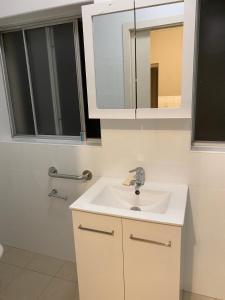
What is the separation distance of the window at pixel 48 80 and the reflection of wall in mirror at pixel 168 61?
23.8 inches

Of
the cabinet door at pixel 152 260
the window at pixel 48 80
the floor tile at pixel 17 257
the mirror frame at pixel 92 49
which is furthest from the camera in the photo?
the floor tile at pixel 17 257

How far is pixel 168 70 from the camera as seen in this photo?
143 centimetres

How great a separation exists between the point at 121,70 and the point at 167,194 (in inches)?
32.9

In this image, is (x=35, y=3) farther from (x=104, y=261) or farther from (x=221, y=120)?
(x=104, y=261)

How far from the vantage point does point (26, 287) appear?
187cm

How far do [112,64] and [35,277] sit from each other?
1770 millimetres

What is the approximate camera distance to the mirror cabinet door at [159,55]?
4.44 feet

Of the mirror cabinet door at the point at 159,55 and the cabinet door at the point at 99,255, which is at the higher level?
the mirror cabinet door at the point at 159,55

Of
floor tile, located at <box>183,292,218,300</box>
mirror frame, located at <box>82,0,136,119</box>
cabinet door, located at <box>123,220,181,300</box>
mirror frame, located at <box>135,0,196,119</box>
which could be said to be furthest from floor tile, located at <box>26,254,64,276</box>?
mirror frame, located at <box>135,0,196,119</box>

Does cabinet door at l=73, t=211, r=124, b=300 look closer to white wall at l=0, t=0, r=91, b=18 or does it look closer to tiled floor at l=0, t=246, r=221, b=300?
tiled floor at l=0, t=246, r=221, b=300

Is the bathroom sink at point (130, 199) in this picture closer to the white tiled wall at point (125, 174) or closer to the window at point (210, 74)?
the white tiled wall at point (125, 174)

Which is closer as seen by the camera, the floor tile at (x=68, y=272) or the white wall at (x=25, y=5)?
the white wall at (x=25, y=5)

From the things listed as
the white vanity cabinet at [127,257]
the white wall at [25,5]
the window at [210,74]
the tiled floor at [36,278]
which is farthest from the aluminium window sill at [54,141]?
the tiled floor at [36,278]

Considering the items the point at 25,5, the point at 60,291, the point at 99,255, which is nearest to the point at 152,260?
the point at 99,255
